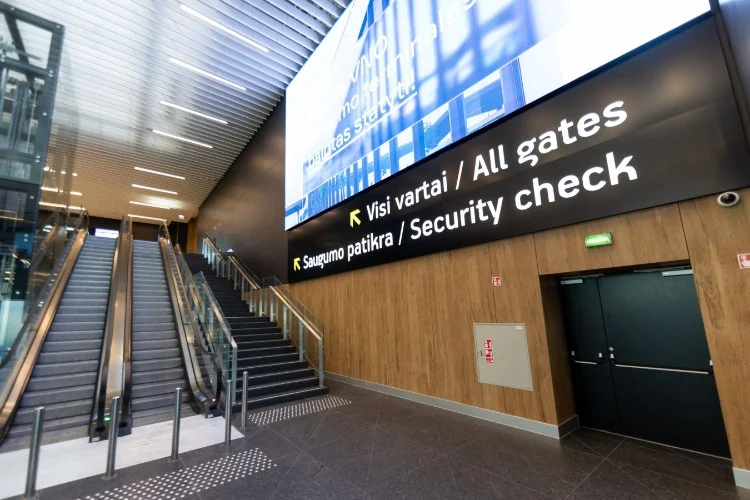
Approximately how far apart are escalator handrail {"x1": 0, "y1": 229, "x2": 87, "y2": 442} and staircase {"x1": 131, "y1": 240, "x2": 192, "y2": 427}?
43.9 inches

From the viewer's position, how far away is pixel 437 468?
2883 mm

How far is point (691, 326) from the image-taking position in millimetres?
3047

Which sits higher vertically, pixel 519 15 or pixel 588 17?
pixel 519 15

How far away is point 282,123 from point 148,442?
8632 mm

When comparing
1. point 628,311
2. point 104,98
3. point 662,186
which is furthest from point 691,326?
point 104,98

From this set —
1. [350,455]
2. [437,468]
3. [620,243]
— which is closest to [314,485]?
[350,455]

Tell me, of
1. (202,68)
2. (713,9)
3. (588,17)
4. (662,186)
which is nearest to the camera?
(713,9)

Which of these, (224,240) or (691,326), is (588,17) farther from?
(224,240)

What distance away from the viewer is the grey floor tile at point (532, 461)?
261 cm

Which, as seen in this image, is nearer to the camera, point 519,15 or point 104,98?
Answer: point 519,15

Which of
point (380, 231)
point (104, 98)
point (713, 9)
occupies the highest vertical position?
point (104, 98)

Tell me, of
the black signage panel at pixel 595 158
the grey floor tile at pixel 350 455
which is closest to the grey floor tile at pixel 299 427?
the grey floor tile at pixel 350 455

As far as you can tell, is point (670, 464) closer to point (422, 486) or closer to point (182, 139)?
point (422, 486)

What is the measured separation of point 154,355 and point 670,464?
6.60 meters
